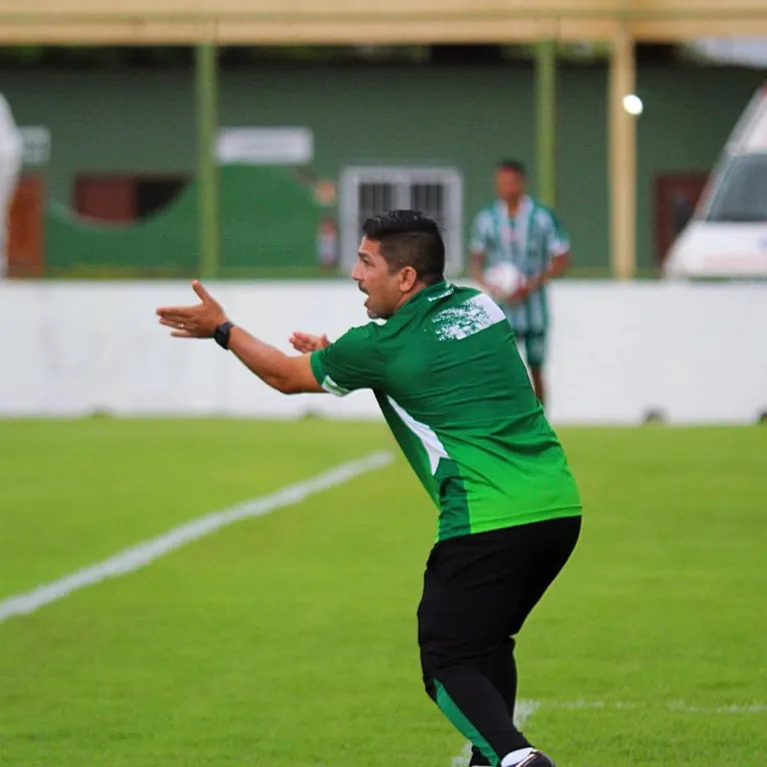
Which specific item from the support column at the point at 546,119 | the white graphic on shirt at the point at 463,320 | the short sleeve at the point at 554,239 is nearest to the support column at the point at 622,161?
the support column at the point at 546,119

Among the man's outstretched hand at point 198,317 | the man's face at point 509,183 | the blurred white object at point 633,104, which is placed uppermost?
the blurred white object at point 633,104

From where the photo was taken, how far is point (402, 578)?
1029 cm

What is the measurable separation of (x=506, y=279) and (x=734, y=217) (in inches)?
156

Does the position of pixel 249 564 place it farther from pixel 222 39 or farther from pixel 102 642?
pixel 222 39

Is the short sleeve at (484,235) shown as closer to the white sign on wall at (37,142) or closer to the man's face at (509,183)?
the man's face at (509,183)

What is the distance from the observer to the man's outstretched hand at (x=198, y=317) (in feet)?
19.6

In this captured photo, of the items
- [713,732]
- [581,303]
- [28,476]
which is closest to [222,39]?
[581,303]

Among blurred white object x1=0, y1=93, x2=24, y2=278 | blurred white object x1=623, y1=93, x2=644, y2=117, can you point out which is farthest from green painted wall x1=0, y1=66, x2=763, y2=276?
blurred white object x1=0, y1=93, x2=24, y2=278

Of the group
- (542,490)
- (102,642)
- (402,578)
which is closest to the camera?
(542,490)

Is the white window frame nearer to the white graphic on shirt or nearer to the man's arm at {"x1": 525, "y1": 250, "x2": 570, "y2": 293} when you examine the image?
the man's arm at {"x1": 525, "y1": 250, "x2": 570, "y2": 293}

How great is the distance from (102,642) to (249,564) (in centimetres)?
232

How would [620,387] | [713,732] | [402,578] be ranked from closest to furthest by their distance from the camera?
[713,732]
[402,578]
[620,387]

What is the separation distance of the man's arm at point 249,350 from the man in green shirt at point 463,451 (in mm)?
83

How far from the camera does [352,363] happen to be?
5.65 m
